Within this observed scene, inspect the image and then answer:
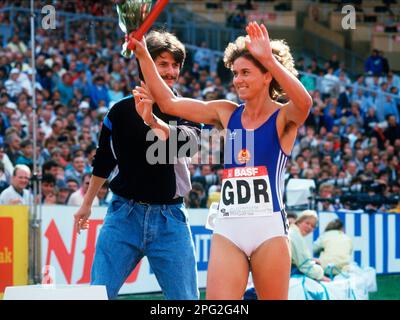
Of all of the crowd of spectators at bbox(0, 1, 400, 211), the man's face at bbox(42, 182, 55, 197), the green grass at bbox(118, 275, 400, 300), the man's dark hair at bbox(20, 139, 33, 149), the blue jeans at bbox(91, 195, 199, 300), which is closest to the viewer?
the blue jeans at bbox(91, 195, 199, 300)

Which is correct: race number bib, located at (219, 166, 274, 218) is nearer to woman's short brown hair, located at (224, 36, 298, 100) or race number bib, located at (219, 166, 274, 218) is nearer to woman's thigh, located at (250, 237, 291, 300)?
woman's thigh, located at (250, 237, 291, 300)

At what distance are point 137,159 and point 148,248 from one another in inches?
23.4

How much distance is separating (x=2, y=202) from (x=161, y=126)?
600cm

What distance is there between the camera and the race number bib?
636 centimetres

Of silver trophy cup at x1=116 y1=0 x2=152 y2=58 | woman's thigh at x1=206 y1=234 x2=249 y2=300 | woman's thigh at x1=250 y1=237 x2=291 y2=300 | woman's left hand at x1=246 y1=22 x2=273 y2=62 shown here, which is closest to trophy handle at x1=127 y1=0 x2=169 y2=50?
silver trophy cup at x1=116 y1=0 x2=152 y2=58

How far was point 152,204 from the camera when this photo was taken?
718 centimetres

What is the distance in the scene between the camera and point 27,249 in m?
11.9

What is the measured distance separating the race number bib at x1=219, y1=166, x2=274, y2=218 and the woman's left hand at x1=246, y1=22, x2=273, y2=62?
2.15ft

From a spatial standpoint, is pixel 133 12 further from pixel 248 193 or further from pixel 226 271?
pixel 226 271

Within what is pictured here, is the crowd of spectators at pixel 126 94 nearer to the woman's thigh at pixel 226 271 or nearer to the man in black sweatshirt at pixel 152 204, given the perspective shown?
the man in black sweatshirt at pixel 152 204

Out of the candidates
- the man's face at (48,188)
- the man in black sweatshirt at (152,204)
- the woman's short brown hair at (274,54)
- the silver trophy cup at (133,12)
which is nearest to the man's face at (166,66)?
the man in black sweatshirt at (152,204)

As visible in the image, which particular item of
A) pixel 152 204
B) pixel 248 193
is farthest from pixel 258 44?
pixel 152 204

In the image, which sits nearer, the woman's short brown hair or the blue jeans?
the woman's short brown hair
